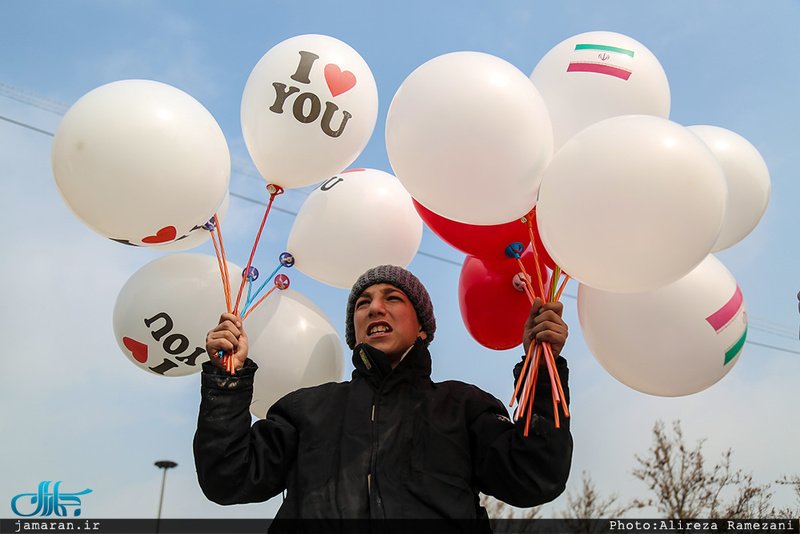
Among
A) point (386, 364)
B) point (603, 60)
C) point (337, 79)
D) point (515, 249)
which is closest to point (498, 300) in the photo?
point (515, 249)

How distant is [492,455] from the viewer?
206cm

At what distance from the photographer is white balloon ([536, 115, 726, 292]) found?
174 centimetres

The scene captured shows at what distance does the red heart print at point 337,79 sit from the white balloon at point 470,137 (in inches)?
26.9

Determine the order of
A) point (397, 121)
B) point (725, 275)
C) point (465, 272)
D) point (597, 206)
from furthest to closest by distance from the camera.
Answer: point (465, 272) < point (725, 275) < point (397, 121) < point (597, 206)

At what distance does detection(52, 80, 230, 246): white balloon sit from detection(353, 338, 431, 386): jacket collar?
80cm

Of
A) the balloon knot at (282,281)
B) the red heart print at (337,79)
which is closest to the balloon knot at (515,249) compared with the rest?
the red heart print at (337,79)

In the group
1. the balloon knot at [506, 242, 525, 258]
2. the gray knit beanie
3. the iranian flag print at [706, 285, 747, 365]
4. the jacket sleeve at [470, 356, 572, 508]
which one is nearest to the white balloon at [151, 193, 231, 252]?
the gray knit beanie

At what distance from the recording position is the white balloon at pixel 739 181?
8.67 ft

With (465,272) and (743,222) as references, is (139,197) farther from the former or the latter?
(743,222)

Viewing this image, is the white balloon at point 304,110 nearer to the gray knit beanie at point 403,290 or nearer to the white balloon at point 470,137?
the gray knit beanie at point 403,290

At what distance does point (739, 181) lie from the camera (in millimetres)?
2648

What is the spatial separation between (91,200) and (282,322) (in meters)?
0.94

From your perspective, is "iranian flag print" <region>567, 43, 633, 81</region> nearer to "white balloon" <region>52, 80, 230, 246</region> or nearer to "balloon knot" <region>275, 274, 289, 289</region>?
"white balloon" <region>52, 80, 230, 246</region>

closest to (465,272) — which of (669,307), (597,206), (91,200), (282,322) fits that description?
(282,322)
